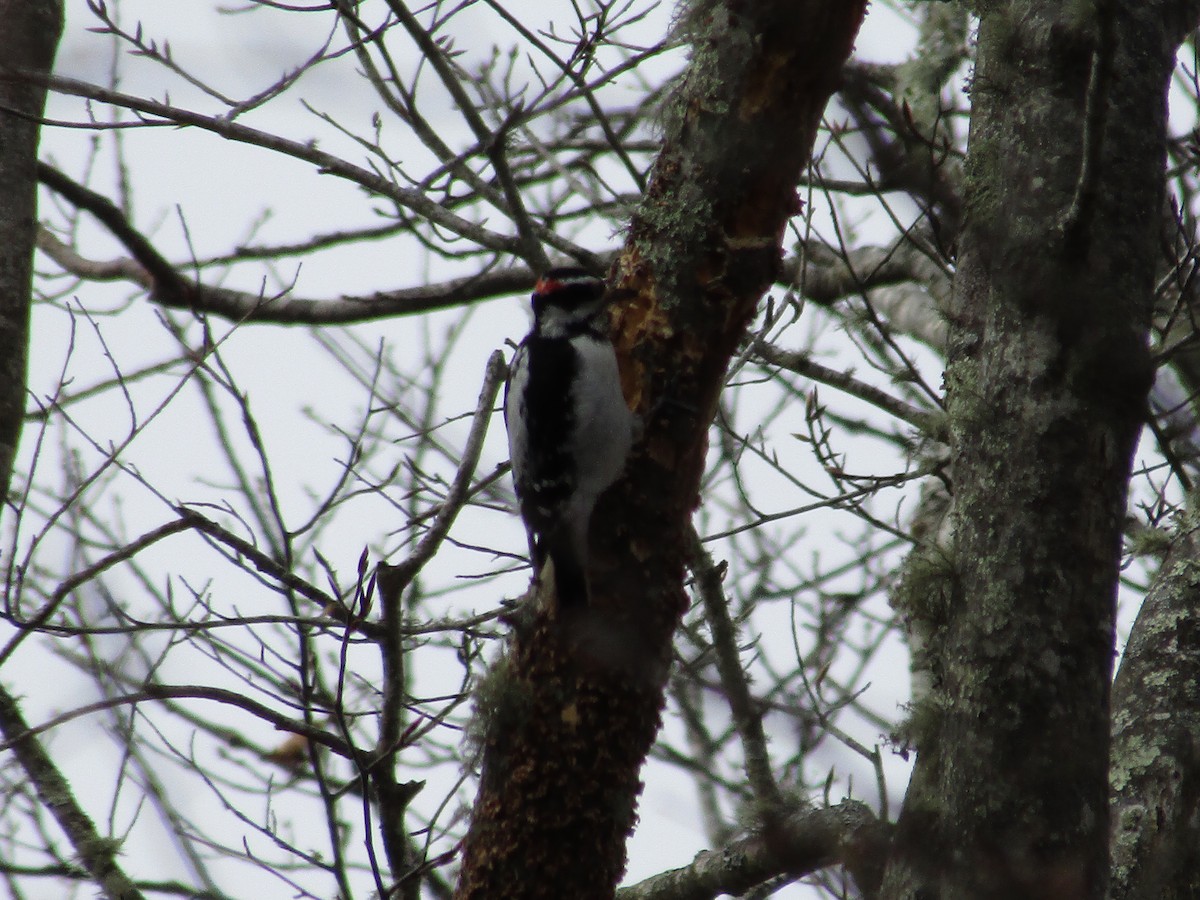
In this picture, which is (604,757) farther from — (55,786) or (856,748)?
(55,786)

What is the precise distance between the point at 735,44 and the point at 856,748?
74.8 inches

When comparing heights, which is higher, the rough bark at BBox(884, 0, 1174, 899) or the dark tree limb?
the rough bark at BBox(884, 0, 1174, 899)

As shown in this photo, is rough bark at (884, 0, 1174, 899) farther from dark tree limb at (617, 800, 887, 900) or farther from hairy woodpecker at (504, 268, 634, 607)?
hairy woodpecker at (504, 268, 634, 607)

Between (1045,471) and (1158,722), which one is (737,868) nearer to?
(1158,722)

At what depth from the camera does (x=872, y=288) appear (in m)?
5.81

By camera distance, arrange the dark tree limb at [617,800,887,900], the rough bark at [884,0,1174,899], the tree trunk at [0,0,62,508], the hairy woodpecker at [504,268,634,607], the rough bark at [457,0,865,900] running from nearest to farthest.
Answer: the rough bark at [884,0,1174,899] → the dark tree limb at [617,800,887,900] → the rough bark at [457,0,865,900] → the tree trunk at [0,0,62,508] → the hairy woodpecker at [504,268,634,607]

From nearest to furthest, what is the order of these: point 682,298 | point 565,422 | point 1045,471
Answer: point 1045,471 → point 682,298 → point 565,422

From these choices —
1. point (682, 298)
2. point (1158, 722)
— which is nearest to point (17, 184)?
point (682, 298)

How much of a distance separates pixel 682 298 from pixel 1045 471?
105 cm

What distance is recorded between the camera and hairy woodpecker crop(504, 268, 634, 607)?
3285 mm

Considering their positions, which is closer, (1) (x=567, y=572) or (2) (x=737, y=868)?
(1) (x=567, y=572)

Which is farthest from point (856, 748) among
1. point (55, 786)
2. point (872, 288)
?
point (872, 288)

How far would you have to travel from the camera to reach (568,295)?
417 centimetres

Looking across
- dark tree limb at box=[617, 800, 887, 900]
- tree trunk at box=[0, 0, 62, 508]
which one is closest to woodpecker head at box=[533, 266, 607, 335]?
tree trunk at box=[0, 0, 62, 508]
